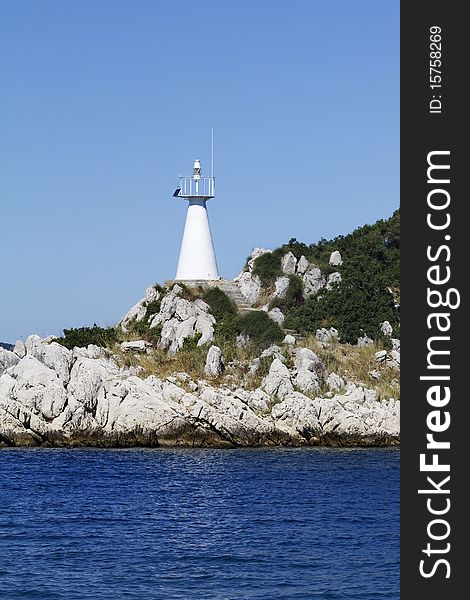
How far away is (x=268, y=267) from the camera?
5984 cm

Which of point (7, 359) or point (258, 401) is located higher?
point (7, 359)

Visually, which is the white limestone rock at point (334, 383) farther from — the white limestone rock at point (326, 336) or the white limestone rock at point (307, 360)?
the white limestone rock at point (326, 336)

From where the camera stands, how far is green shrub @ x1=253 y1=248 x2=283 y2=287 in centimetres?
5959

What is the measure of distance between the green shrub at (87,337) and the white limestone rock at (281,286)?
30.2 ft

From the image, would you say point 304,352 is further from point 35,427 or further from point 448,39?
point 448,39

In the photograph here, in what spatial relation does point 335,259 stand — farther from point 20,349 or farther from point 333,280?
point 20,349

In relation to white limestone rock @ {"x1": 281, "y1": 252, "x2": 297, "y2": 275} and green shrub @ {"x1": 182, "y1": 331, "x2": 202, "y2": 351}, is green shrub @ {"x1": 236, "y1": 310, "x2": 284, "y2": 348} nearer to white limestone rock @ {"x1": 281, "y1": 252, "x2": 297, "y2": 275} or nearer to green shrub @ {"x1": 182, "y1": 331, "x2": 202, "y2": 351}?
green shrub @ {"x1": 182, "y1": 331, "x2": 202, "y2": 351}

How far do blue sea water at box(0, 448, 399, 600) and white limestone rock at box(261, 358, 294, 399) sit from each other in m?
3.93

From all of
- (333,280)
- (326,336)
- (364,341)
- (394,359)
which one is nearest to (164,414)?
(326,336)

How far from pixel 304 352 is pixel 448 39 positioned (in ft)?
122

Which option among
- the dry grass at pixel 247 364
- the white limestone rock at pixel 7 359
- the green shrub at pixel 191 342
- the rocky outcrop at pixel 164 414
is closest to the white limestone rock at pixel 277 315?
the dry grass at pixel 247 364

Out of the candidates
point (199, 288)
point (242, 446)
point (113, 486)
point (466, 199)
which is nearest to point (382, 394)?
point (242, 446)

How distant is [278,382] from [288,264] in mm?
13692

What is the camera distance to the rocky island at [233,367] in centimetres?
4600
